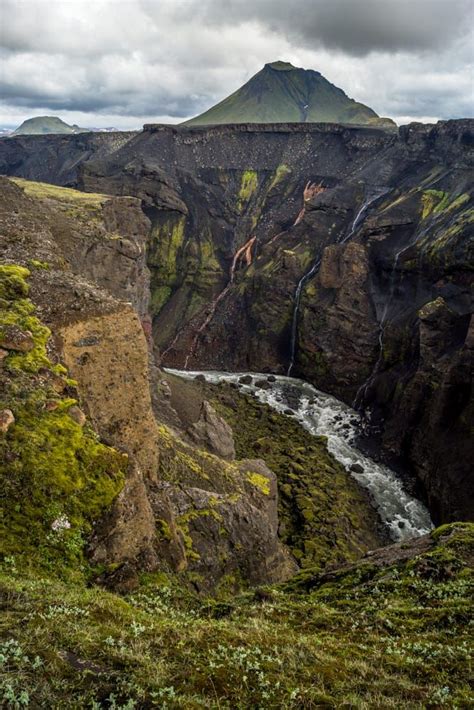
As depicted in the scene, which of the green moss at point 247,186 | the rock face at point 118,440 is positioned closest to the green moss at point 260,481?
the rock face at point 118,440

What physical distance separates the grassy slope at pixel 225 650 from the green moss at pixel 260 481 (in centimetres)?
1264

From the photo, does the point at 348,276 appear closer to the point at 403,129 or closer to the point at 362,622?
the point at 403,129

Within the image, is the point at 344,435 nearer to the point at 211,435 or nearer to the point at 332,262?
the point at 211,435

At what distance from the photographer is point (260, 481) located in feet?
88.0

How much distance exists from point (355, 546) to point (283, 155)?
81626 mm

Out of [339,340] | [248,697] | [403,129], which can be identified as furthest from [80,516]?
[403,129]

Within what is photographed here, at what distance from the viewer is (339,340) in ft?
184

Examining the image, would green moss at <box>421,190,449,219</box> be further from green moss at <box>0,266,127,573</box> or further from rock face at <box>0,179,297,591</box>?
green moss at <box>0,266,127,573</box>

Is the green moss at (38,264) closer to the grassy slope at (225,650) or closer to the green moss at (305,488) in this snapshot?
→ the grassy slope at (225,650)

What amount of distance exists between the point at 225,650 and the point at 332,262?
57.1 metres

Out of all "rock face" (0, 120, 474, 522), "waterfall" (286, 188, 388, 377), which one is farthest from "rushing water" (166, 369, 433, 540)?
"waterfall" (286, 188, 388, 377)

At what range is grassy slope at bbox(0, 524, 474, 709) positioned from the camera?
6125 millimetres

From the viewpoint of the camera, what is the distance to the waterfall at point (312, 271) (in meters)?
61.9

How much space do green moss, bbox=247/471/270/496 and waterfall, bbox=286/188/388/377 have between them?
3398cm
